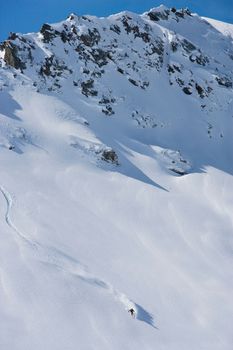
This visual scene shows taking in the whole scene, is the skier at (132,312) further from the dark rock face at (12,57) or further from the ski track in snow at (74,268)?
the dark rock face at (12,57)

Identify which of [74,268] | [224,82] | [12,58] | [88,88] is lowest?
[74,268]

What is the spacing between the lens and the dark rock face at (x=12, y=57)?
37625 millimetres

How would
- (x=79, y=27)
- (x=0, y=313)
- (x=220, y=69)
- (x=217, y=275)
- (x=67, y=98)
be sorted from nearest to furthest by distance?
(x=0, y=313), (x=217, y=275), (x=67, y=98), (x=79, y=27), (x=220, y=69)

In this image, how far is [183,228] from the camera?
24406 mm

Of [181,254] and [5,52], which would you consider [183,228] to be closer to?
[181,254]

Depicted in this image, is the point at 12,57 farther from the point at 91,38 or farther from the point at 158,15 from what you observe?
the point at 158,15

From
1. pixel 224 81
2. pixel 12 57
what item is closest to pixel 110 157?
pixel 12 57


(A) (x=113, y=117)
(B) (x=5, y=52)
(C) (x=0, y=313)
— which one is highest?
(B) (x=5, y=52)

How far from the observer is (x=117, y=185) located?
28.1 metres

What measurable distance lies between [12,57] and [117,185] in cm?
1602

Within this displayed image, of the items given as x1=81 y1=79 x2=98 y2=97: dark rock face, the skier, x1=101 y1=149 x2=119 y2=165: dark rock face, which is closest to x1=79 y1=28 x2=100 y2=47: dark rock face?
x1=81 y1=79 x2=98 y2=97: dark rock face

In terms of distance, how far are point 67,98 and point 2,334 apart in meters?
26.3

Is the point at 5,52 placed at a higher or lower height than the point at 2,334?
higher

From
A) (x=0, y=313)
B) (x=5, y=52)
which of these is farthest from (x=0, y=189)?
(x=5, y=52)
